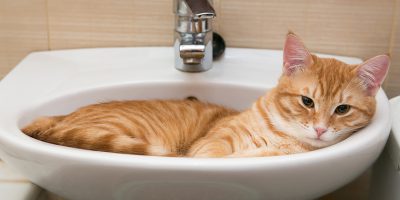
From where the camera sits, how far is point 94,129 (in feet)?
3.24

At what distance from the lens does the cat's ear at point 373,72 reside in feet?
3.31

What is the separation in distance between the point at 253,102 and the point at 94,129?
43 centimetres

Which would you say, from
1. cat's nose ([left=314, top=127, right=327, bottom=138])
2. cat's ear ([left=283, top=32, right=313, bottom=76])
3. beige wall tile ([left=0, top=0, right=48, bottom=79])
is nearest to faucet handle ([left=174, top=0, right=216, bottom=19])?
cat's ear ([left=283, top=32, right=313, bottom=76])

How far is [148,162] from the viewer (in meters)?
0.82

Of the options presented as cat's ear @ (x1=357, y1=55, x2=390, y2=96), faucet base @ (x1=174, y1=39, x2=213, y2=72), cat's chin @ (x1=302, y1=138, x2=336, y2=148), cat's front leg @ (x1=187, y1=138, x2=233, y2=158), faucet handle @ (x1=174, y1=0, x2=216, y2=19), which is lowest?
cat's front leg @ (x1=187, y1=138, x2=233, y2=158)

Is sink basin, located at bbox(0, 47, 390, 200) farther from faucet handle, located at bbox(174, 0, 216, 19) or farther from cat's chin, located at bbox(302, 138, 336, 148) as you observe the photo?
faucet handle, located at bbox(174, 0, 216, 19)

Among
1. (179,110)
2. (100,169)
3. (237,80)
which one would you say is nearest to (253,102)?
(237,80)

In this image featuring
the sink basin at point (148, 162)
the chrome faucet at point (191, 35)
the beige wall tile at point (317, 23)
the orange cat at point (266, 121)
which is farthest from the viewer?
the beige wall tile at point (317, 23)

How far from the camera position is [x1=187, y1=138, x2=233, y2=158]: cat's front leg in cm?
104

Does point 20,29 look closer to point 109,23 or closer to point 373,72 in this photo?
point 109,23

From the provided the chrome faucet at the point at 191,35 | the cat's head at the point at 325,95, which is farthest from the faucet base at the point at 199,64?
the cat's head at the point at 325,95

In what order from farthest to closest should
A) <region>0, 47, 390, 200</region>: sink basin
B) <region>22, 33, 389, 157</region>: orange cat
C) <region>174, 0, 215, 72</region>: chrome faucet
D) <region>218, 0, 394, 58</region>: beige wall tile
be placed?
<region>218, 0, 394, 58</region>: beige wall tile < <region>174, 0, 215, 72</region>: chrome faucet < <region>22, 33, 389, 157</region>: orange cat < <region>0, 47, 390, 200</region>: sink basin

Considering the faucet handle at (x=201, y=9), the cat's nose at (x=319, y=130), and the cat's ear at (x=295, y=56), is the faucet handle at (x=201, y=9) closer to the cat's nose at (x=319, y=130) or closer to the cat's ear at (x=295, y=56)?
the cat's ear at (x=295, y=56)

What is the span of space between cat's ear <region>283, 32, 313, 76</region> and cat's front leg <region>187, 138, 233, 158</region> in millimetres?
197
